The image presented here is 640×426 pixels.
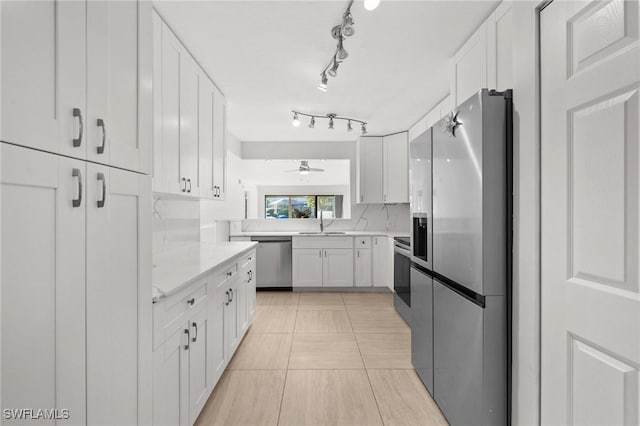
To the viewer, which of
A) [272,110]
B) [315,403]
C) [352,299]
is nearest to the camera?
[315,403]

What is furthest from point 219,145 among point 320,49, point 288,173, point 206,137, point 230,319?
point 288,173

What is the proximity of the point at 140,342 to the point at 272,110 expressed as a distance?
9.69 feet

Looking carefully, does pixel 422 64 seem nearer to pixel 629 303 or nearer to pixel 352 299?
pixel 629 303

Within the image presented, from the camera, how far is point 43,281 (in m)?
0.69

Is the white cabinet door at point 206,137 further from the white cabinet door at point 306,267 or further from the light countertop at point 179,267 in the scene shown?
the white cabinet door at point 306,267

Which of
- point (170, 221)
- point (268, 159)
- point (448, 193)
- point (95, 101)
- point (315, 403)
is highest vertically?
point (268, 159)

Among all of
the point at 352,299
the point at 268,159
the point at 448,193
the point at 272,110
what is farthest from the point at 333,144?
the point at 448,193

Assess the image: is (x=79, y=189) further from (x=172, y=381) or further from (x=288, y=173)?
(x=288, y=173)

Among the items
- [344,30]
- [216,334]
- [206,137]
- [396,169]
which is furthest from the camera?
[396,169]

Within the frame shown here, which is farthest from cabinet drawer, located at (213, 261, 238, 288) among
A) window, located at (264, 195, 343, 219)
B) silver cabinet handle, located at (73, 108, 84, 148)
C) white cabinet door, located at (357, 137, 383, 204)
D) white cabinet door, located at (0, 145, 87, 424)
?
window, located at (264, 195, 343, 219)

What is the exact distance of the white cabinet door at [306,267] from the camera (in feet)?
15.5

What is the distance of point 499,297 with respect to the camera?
4.43ft

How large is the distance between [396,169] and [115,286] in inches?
167

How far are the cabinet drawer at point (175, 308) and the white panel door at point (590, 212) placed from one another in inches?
59.3
